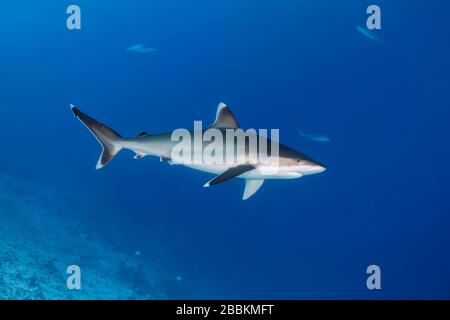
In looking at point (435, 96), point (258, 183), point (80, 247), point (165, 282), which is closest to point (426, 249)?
point (435, 96)

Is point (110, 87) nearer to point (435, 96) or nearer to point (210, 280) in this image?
point (435, 96)

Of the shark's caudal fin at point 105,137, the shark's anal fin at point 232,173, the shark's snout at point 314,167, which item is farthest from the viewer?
the shark's caudal fin at point 105,137

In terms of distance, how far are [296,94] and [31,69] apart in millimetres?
96712

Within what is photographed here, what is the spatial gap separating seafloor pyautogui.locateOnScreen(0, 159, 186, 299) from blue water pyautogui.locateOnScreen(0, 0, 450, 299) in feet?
5.36

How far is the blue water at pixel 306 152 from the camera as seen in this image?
3619cm

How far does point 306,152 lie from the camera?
52.0 meters

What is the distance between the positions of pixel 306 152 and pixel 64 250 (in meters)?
→ 41.0

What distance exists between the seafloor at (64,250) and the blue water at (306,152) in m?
1.63

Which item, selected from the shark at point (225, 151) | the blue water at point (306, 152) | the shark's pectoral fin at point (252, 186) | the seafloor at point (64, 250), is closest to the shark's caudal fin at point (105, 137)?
the shark at point (225, 151)

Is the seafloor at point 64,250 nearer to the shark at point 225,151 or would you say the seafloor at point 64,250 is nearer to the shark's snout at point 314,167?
the shark at point 225,151

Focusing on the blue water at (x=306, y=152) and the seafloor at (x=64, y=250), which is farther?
the blue water at (x=306, y=152)

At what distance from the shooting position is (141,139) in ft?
22.3

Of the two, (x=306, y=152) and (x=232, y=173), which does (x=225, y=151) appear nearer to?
(x=232, y=173)

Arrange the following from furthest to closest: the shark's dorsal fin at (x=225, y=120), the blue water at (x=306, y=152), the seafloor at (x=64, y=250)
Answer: the blue water at (x=306, y=152), the seafloor at (x=64, y=250), the shark's dorsal fin at (x=225, y=120)
